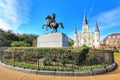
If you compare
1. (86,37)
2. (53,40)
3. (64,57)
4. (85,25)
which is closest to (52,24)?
(53,40)

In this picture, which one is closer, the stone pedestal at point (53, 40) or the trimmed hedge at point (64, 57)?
the trimmed hedge at point (64, 57)

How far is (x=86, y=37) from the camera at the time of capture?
279ft

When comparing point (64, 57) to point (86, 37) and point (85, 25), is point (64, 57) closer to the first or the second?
point (86, 37)

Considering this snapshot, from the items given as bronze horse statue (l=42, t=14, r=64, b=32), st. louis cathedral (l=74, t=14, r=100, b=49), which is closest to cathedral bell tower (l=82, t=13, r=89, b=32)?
st. louis cathedral (l=74, t=14, r=100, b=49)

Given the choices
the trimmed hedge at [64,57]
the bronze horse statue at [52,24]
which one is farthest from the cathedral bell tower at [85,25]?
the trimmed hedge at [64,57]

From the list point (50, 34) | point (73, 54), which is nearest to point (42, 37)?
point (50, 34)

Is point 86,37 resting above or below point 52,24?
above

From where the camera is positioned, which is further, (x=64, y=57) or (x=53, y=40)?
(x=53, y=40)

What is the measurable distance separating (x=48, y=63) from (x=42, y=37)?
303 inches

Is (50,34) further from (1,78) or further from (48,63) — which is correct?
(1,78)

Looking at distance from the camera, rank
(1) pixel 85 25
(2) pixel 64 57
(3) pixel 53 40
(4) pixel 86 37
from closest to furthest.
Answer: (2) pixel 64 57 → (3) pixel 53 40 → (4) pixel 86 37 → (1) pixel 85 25

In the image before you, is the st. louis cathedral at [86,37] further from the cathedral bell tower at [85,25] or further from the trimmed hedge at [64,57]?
the trimmed hedge at [64,57]

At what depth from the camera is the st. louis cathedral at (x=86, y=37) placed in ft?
265

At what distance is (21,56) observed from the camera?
13773 mm
